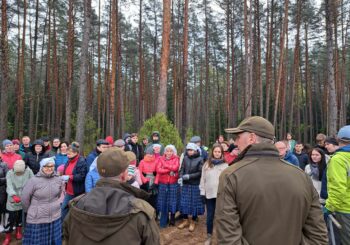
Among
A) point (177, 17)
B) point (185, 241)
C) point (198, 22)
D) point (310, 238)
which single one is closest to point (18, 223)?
point (185, 241)

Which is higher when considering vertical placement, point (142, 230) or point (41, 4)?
point (41, 4)

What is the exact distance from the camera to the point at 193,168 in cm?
584

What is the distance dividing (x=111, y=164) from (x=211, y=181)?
3531 mm

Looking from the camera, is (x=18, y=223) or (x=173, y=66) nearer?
(x=18, y=223)

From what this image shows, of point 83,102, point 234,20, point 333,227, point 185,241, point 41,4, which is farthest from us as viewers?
point 234,20

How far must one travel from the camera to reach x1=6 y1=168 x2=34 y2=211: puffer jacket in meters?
5.10

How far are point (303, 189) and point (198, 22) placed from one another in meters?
26.7

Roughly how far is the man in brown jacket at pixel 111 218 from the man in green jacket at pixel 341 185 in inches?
94.7

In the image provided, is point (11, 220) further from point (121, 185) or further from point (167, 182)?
point (121, 185)

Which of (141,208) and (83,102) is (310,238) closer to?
(141,208)

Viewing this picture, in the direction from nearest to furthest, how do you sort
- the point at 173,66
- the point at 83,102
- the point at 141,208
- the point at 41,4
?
the point at 141,208 < the point at 83,102 < the point at 41,4 < the point at 173,66

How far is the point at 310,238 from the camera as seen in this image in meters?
2.05

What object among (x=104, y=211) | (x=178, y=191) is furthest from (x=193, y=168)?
(x=104, y=211)

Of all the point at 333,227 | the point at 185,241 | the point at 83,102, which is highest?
the point at 83,102
